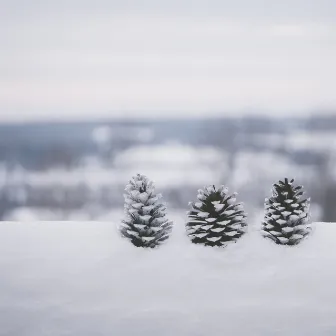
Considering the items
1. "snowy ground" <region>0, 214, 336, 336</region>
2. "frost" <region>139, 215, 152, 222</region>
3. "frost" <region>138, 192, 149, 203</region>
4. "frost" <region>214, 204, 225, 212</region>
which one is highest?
"frost" <region>138, 192, 149, 203</region>

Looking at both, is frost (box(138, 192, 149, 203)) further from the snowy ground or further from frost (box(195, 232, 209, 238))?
frost (box(195, 232, 209, 238))

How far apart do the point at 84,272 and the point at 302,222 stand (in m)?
1.35

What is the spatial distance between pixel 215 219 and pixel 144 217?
431mm

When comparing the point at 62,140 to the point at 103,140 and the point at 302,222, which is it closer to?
the point at 103,140

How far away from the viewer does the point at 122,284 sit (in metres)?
2.39

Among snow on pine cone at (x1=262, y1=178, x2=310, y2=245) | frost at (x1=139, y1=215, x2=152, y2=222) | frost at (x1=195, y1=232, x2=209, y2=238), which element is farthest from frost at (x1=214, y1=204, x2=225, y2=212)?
frost at (x1=139, y1=215, x2=152, y2=222)

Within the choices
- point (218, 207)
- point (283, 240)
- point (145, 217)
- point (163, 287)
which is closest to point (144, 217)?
point (145, 217)

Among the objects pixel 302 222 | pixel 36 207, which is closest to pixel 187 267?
pixel 302 222

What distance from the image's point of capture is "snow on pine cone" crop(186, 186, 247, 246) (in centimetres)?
290

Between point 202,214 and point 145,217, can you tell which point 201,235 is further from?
point 145,217

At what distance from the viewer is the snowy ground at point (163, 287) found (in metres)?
2.01

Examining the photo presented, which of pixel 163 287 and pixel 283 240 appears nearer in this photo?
pixel 163 287

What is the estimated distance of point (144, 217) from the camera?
2.87 metres

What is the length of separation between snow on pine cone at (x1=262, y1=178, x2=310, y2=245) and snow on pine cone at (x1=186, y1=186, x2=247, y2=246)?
0.17 m
